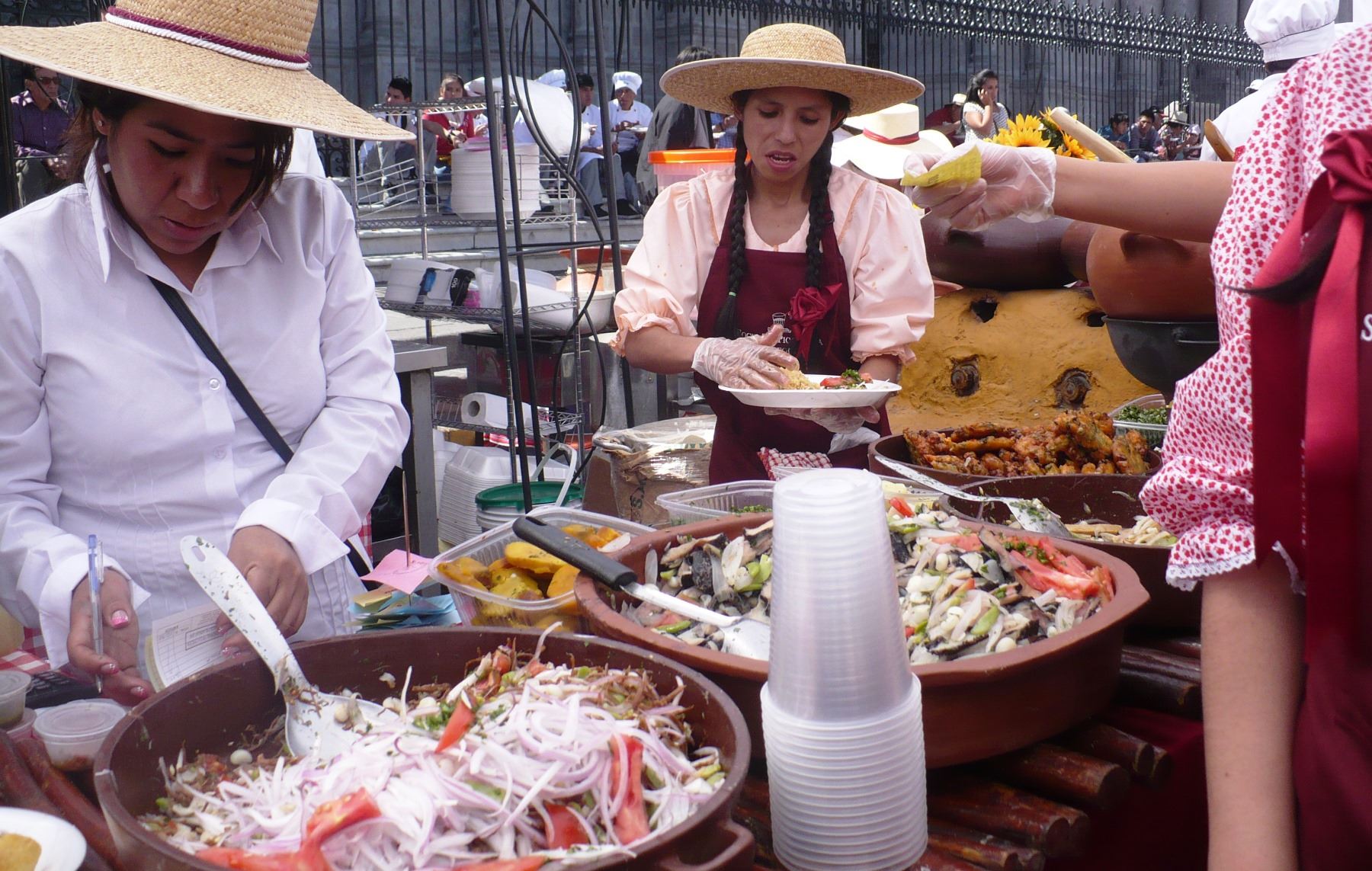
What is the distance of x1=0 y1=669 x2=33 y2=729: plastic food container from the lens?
1.35m

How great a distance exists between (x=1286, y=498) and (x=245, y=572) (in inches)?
46.4

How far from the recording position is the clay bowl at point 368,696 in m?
0.86

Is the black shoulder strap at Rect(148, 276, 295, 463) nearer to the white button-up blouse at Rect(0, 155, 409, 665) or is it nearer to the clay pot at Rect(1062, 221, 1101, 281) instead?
the white button-up blouse at Rect(0, 155, 409, 665)

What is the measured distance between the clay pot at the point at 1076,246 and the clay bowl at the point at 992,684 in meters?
3.13

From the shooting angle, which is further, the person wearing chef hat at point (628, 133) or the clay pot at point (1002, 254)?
the person wearing chef hat at point (628, 133)

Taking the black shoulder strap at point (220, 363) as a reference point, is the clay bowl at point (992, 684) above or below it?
below

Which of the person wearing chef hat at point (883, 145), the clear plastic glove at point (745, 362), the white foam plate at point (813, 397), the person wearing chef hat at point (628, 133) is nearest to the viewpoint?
the white foam plate at point (813, 397)

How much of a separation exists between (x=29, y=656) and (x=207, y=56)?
3.41 ft

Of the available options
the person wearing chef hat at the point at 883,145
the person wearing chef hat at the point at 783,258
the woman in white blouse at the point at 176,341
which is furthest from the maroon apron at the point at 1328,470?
the person wearing chef hat at the point at 883,145

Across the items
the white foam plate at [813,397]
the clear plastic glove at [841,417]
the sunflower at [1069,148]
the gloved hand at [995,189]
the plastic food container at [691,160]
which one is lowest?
the clear plastic glove at [841,417]

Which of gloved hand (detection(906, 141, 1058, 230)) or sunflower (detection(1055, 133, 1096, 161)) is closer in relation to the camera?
gloved hand (detection(906, 141, 1058, 230))

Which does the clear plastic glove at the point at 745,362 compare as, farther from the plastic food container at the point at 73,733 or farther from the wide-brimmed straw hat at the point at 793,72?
the plastic food container at the point at 73,733

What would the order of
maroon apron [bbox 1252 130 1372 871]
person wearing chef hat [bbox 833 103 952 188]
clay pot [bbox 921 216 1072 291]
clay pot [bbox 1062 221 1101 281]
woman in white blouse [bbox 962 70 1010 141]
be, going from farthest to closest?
woman in white blouse [bbox 962 70 1010 141] < person wearing chef hat [bbox 833 103 952 188] < clay pot [bbox 921 216 1072 291] < clay pot [bbox 1062 221 1101 281] < maroon apron [bbox 1252 130 1372 871]

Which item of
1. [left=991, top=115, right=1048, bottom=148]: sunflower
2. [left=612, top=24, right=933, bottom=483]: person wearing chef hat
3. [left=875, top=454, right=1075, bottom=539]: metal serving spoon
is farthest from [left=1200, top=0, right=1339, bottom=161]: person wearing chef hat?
[left=875, top=454, right=1075, bottom=539]: metal serving spoon
